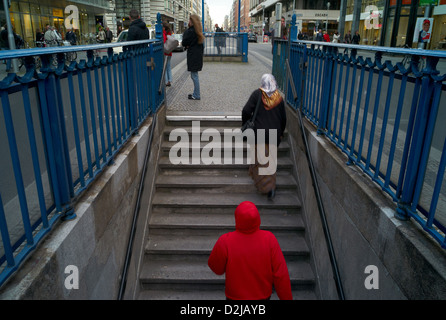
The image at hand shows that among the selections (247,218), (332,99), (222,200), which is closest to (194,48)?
(222,200)

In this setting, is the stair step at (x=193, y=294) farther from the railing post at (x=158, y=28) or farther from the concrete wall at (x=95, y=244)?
the railing post at (x=158, y=28)

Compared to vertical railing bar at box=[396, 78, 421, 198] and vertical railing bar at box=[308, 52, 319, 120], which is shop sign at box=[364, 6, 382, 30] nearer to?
vertical railing bar at box=[308, 52, 319, 120]

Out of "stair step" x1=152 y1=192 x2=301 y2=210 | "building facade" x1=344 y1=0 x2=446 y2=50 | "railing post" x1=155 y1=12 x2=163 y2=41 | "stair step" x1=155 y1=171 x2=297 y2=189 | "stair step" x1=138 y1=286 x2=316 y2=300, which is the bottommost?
"stair step" x1=138 y1=286 x2=316 y2=300

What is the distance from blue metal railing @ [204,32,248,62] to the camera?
54.2ft

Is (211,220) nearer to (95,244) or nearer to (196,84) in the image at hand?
(95,244)

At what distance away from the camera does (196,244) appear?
4887 millimetres

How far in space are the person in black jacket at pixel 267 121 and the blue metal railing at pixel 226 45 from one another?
1220 cm

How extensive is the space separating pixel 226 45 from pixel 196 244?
14.0 metres

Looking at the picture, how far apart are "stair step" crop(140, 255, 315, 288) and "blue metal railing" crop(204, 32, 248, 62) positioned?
13394mm

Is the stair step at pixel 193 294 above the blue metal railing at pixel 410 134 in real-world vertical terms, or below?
below

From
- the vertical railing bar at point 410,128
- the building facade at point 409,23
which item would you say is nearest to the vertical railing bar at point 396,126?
the vertical railing bar at point 410,128

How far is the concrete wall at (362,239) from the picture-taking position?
7.55ft

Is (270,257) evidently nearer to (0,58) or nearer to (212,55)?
(0,58)

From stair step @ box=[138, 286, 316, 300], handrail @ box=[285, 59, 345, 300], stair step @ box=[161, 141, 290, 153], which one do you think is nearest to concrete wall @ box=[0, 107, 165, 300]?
stair step @ box=[138, 286, 316, 300]
